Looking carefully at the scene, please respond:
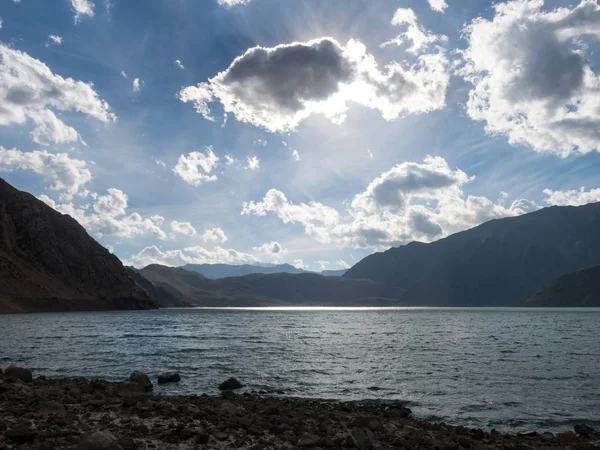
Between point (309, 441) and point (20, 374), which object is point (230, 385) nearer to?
point (20, 374)

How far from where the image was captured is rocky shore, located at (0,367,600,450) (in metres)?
14.5

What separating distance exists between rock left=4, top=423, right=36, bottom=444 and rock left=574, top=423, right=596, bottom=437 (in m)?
24.0

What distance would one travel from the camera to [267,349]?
57594 mm

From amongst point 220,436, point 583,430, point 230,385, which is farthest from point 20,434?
point 583,430

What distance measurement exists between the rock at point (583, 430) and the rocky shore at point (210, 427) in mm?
44

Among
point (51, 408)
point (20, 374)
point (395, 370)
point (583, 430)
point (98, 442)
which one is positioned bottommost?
point (395, 370)

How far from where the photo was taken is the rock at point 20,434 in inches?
523

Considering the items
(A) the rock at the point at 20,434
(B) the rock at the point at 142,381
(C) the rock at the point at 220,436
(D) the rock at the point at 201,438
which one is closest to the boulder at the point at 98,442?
(A) the rock at the point at 20,434

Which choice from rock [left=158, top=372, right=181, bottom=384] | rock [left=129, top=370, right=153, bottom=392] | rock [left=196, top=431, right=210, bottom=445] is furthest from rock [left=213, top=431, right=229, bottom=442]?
rock [left=158, top=372, right=181, bottom=384]

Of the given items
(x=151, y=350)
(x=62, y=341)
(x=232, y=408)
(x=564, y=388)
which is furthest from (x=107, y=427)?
(x=62, y=341)

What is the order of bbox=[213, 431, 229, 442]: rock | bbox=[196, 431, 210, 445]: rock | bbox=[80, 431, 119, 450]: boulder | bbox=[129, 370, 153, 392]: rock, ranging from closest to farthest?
bbox=[80, 431, 119, 450]: boulder, bbox=[196, 431, 210, 445]: rock, bbox=[213, 431, 229, 442]: rock, bbox=[129, 370, 153, 392]: rock

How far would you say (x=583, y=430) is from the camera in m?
20.9

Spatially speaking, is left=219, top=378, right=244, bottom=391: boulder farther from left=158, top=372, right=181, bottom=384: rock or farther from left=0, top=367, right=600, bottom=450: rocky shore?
left=0, top=367, right=600, bottom=450: rocky shore

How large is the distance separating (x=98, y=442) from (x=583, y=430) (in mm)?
22235
